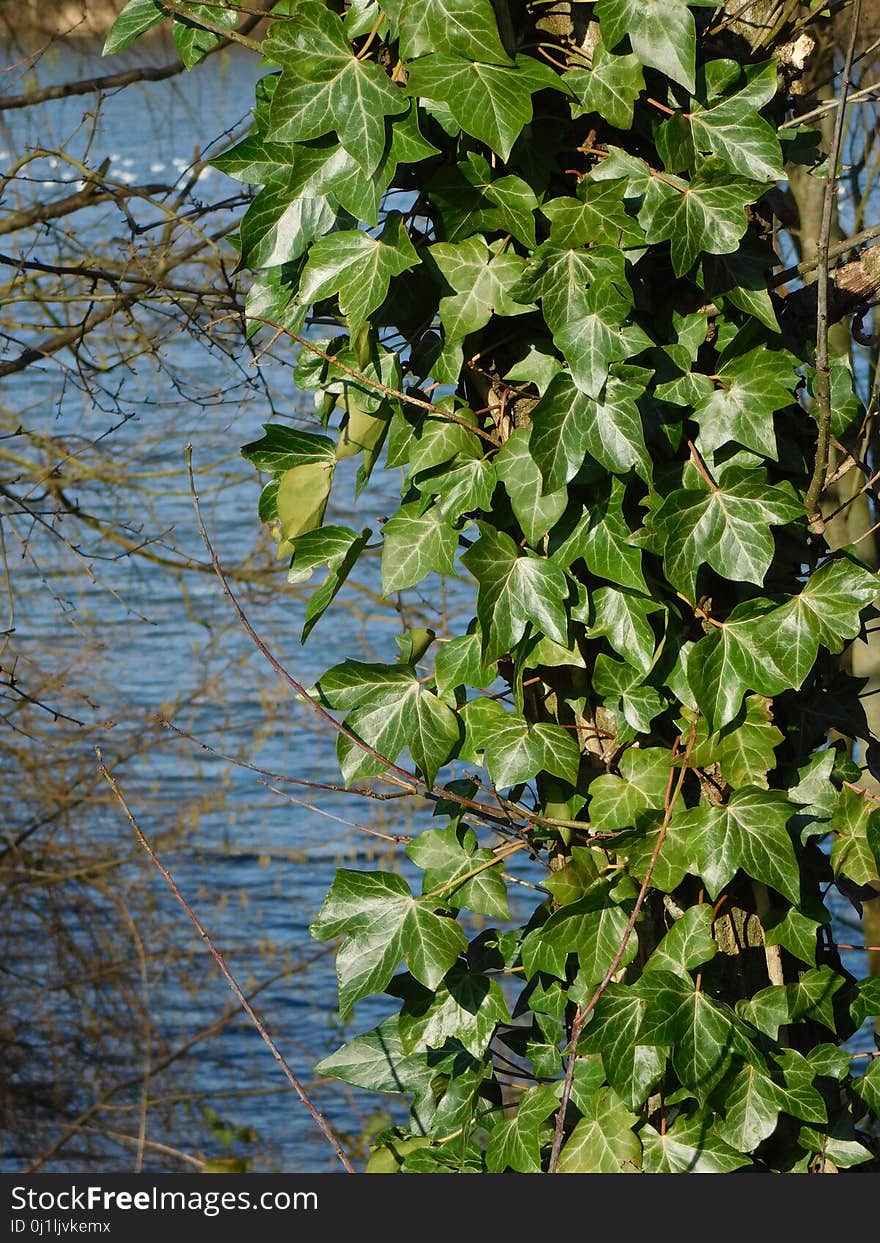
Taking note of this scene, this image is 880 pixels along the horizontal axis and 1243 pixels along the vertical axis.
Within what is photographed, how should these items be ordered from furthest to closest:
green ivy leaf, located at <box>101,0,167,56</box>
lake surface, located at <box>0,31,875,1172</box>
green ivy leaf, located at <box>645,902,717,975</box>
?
lake surface, located at <box>0,31,875,1172</box> < green ivy leaf, located at <box>101,0,167,56</box> < green ivy leaf, located at <box>645,902,717,975</box>

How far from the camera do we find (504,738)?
54.6 inches

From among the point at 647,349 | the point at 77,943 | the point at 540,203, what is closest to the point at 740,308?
the point at 647,349

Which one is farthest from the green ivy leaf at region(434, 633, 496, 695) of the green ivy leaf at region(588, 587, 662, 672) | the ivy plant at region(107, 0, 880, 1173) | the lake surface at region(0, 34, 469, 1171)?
the lake surface at region(0, 34, 469, 1171)

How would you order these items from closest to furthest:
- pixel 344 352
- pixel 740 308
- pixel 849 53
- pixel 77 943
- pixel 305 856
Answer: pixel 849 53 < pixel 740 308 < pixel 344 352 < pixel 77 943 < pixel 305 856

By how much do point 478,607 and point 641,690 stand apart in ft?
0.63

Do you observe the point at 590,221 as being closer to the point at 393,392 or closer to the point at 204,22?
the point at 393,392

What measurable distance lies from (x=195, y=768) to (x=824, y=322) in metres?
5.49

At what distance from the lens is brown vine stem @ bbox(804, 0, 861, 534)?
114 centimetres

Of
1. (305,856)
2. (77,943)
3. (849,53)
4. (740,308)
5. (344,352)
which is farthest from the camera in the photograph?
(305,856)

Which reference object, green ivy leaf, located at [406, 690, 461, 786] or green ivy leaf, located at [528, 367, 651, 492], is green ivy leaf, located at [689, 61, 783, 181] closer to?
green ivy leaf, located at [528, 367, 651, 492]

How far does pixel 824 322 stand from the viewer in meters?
1.23

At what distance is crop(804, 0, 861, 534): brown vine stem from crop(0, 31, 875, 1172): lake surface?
8.80 ft

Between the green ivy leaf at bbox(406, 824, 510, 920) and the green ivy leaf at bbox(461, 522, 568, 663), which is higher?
the green ivy leaf at bbox(461, 522, 568, 663)

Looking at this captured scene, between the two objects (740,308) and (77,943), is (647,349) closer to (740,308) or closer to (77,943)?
(740,308)
